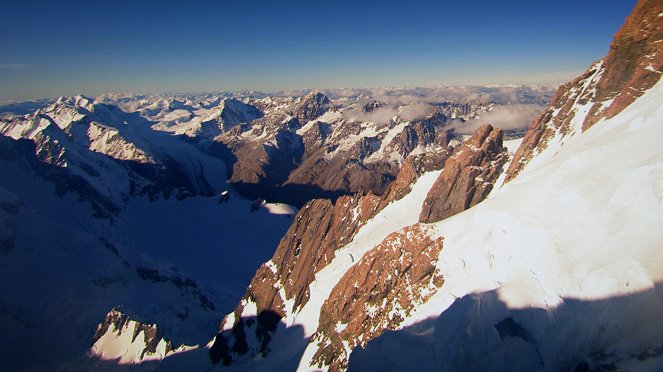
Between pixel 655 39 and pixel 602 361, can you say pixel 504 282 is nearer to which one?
pixel 602 361

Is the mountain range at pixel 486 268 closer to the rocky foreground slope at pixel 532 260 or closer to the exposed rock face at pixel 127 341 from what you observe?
the rocky foreground slope at pixel 532 260

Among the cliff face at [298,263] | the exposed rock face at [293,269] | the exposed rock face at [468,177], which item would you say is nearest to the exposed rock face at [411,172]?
the cliff face at [298,263]

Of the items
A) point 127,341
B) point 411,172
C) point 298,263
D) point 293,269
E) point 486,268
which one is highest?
point 486,268

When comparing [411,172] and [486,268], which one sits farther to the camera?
[411,172]

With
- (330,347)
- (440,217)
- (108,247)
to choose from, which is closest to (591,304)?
(440,217)

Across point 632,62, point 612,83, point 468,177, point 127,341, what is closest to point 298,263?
point 468,177

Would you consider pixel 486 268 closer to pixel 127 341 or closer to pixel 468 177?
pixel 468 177

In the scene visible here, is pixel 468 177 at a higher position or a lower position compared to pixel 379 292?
higher
